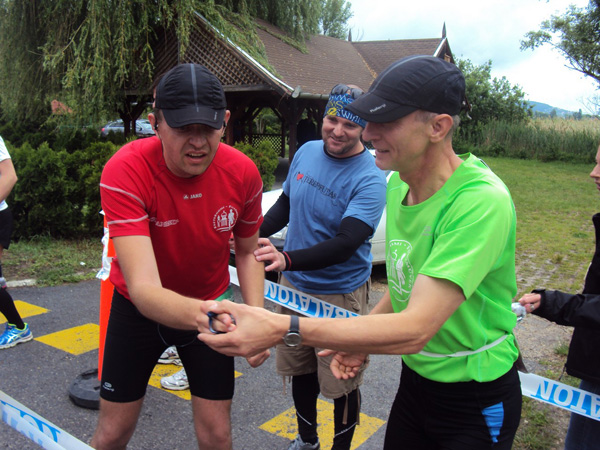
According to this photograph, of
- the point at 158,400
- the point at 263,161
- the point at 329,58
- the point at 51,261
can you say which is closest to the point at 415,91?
the point at 158,400

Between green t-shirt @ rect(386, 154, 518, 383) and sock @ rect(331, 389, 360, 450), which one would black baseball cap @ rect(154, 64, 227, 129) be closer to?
green t-shirt @ rect(386, 154, 518, 383)

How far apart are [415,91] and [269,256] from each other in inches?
52.7

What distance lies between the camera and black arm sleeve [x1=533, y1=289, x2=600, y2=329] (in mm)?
2131

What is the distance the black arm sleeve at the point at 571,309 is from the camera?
213cm

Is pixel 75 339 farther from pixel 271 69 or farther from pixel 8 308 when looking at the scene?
pixel 271 69

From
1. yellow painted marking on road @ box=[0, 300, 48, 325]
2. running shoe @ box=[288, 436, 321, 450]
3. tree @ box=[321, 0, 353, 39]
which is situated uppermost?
tree @ box=[321, 0, 353, 39]

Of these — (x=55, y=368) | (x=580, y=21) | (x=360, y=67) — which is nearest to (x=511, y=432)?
(x=55, y=368)

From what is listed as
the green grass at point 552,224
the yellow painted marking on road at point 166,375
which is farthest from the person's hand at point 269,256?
the green grass at point 552,224

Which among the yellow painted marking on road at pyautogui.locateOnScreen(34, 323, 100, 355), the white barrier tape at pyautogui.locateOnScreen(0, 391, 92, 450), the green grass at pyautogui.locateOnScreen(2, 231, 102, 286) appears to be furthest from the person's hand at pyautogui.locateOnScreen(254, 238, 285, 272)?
the green grass at pyautogui.locateOnScreen(2, 231, 102, 286)

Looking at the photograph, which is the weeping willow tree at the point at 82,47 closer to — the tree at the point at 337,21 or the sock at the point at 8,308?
the sock at the point at 8,308

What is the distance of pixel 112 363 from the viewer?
238 cm

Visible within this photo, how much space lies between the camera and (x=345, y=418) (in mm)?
2961

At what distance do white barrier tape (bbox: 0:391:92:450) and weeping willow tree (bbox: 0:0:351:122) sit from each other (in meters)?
9.26

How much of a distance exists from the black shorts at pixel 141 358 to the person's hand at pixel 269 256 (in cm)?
53
